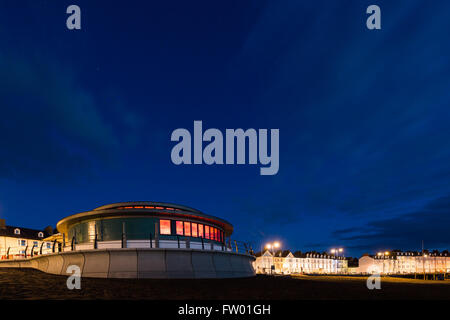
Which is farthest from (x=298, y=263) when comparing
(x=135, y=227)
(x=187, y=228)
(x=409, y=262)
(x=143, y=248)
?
(x=143, y=248)

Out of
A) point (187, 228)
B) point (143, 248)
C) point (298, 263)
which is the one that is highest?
point (187, 228)

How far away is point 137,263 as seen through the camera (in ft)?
53.2

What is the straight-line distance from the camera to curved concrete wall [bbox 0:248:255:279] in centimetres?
1602

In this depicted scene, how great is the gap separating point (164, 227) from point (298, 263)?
129954 mm

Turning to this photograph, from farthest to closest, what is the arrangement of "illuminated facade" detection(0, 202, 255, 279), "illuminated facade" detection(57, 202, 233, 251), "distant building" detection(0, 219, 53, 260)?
1. "distant building" detection(0, 219, 53, 260)
2. "illuminated facade" detection(57, 202, 233, 251)
3. "illuminated facade" detection(0, 202, 255, 279)

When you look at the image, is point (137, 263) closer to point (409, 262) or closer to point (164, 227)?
point (164, 227)

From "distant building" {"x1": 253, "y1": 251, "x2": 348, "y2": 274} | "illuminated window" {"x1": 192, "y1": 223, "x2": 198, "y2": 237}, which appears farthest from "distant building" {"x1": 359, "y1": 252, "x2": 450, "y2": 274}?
"illuminated window" {"x1": 192, "y1": 223, "x2": 198, "y2": 237}

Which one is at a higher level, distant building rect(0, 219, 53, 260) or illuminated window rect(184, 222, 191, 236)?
illuminated window rect(184, 222, 191, 236)

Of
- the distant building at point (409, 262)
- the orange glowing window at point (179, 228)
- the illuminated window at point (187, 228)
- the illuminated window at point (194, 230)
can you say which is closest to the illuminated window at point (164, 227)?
the orange glowing window at point (179, 228)

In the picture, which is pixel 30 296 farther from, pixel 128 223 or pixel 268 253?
pixel 268 253

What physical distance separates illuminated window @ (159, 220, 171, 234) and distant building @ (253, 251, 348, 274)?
96072 millimetres

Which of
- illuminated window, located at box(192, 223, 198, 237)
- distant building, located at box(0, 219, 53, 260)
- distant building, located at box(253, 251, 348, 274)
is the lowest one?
distant building, located at box(253, 251, 348, 274)

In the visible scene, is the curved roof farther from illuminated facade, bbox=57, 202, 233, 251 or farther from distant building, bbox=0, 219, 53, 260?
distant building, bbox=0, 219, 53, 260
